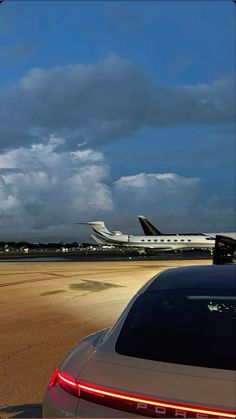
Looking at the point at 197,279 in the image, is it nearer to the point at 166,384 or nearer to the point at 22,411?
the point at 166,384

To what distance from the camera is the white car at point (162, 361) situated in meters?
2.53

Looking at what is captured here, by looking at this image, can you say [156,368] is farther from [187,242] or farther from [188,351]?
[187,242]

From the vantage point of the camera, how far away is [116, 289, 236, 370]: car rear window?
2.89 m

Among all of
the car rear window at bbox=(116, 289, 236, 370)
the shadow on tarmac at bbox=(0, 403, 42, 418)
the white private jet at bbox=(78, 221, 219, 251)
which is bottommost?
the shadow on tarmac at bbox=(0, 403, 42, 418)

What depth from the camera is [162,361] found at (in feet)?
9.30

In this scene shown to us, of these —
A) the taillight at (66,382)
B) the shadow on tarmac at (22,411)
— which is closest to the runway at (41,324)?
the shadow on tarmac at (22,411)

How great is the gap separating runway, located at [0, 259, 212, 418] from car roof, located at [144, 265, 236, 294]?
1877 mm

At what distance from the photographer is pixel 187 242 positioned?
72500 millimetres

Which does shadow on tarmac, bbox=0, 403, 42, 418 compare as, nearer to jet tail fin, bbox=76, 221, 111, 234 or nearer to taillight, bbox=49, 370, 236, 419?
taillight, bbox=49, 370, 236, 419

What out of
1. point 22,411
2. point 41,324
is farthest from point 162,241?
point 22,411

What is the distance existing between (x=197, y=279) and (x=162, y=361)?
1.12 meters

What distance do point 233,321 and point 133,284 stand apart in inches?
570

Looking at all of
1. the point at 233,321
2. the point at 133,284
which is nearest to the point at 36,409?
the point at 233,321

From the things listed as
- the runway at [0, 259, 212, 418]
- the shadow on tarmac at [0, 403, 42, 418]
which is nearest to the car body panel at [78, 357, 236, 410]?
the shadow on tarmac at [0, 403, 42, 418]
